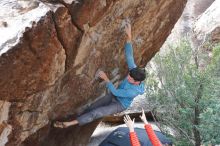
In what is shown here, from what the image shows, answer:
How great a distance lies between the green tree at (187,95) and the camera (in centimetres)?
813

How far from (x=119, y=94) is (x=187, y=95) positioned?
238 cm

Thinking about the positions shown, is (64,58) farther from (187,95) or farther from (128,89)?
(187,95)

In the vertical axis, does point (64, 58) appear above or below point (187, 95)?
above

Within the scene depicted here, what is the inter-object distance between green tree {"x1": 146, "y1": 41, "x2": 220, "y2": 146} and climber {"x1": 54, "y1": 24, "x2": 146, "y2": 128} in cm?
158

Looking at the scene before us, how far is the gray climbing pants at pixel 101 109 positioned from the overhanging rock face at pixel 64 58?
17cm

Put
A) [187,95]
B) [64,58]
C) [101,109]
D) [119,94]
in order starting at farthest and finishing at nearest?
[187,95] → [101,109] → [119,94] → [64,58]

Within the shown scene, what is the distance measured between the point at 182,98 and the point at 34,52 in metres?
4.43

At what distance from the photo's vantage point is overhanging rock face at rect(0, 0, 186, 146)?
17.5 ft

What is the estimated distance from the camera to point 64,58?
5883 millimetres

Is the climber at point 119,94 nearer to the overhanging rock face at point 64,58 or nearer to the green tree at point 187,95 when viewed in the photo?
the overhanging rock face at point 64,58

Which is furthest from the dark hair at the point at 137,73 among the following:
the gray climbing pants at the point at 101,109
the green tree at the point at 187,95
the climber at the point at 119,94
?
the green tree at the point at 187,95

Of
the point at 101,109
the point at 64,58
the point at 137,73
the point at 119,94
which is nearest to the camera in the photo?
the point at 64,58

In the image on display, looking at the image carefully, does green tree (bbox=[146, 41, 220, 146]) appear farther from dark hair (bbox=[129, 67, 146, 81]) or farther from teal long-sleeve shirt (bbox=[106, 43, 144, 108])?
dark hair (bbox=[129, 67, 146, 81])

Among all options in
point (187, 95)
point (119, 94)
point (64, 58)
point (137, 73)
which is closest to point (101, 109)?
point (119, 94)
